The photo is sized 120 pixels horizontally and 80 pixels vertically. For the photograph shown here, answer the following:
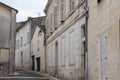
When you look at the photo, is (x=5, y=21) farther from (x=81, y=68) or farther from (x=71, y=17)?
(x=81, y=68)

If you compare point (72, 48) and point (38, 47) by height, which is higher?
point (38, 47)

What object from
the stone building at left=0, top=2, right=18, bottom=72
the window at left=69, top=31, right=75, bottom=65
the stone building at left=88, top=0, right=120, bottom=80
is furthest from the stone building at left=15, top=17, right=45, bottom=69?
the stone building at left=88, top=0, right=120, bottom=80

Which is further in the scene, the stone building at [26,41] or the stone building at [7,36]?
Answer: the stone building at [26,41]

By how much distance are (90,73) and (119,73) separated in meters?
4.72

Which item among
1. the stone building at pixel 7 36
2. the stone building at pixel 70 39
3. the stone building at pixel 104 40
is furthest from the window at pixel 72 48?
the stone building at pixel 7 36

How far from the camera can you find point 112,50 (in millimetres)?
10133

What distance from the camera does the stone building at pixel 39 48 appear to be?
116 ft

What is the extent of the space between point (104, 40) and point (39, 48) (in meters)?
26.8

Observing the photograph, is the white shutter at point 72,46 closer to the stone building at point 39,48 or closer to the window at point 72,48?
the window at point 72,48

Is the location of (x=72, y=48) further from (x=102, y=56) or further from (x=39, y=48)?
(x=39, y=48)

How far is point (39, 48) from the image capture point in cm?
3781

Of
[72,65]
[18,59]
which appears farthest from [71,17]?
[18,59]

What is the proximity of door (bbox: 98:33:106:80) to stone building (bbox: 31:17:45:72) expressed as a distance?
22.5 meters

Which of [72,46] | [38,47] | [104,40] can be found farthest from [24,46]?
[104,40]
